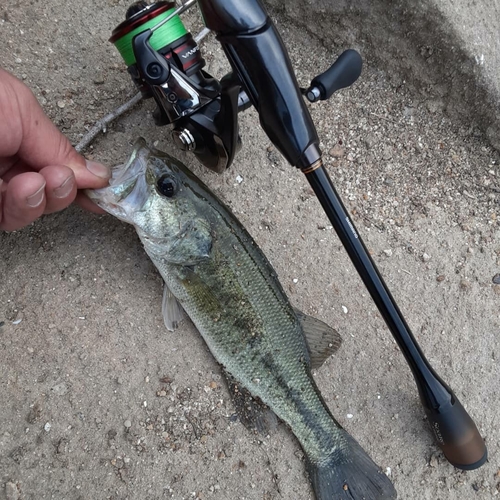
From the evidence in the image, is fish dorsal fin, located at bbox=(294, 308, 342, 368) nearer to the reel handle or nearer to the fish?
the fish

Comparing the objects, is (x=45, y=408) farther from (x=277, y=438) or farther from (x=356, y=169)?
(x=356, y=169)

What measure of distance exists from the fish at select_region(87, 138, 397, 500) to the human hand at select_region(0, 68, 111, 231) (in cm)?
37

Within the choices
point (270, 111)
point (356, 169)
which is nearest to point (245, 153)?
point (356, 169)

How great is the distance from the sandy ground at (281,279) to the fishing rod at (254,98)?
36cm

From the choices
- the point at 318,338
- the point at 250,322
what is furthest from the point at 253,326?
the point at 318,338

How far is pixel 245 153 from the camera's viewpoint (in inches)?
118

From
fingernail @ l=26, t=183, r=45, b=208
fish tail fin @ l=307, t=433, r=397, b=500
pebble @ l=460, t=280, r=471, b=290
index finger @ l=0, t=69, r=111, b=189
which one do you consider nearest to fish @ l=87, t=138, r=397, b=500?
fish tail fin @ l=307, t=433, r=397, b=500

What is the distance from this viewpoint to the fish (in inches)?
98.8

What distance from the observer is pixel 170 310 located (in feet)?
8.73

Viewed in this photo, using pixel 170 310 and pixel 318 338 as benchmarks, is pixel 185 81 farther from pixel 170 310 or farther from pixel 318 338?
pixel 318 338

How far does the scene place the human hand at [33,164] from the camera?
2.13m

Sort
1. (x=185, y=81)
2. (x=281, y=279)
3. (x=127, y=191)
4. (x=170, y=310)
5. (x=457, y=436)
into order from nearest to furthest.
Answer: (x=185, y=81) → (x=127, y=191) → (x=457, y=436) → (x=170, y=310) → (x=281, y=279)

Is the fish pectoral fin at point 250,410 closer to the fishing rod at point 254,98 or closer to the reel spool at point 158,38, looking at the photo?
the fishing rod at point 254,98

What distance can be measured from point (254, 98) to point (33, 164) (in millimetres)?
1080
